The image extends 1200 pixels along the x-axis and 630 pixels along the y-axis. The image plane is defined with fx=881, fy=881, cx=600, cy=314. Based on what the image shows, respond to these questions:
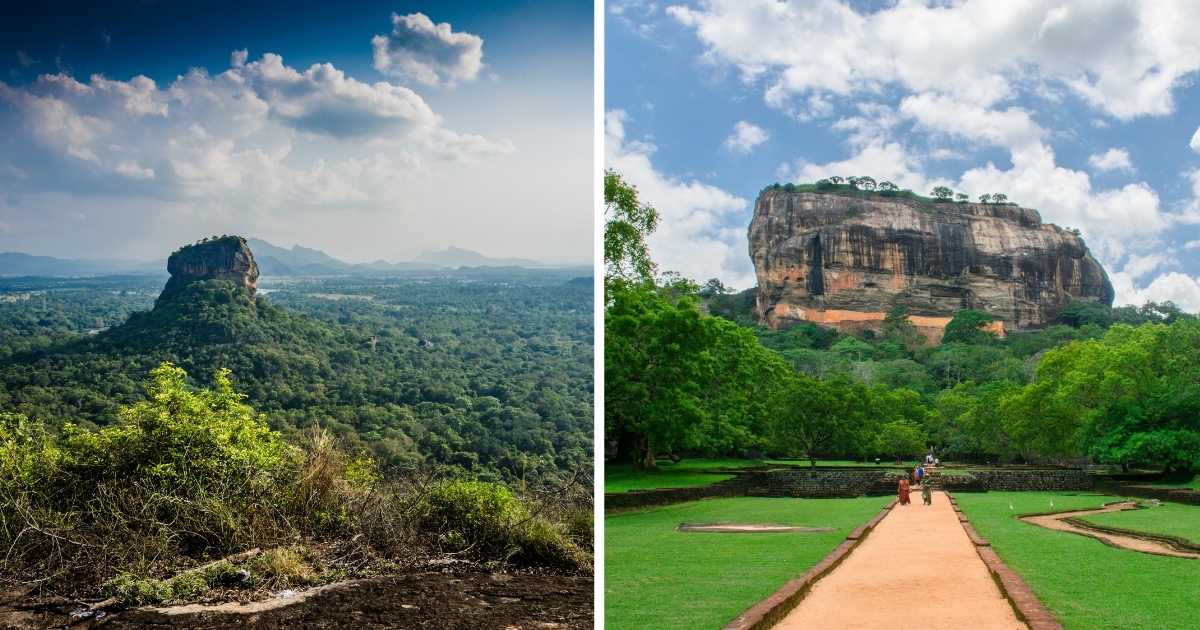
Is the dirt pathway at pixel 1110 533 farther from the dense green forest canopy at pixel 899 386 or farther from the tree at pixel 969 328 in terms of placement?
the tree at pixel 969 328

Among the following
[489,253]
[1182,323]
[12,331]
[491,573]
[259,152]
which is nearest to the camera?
[491,573]

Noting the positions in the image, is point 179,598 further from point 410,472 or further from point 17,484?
point 410,472

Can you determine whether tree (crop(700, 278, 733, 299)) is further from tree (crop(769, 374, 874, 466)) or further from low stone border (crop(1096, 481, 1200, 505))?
low stone border (crop(1096, 481, 1200, 505))

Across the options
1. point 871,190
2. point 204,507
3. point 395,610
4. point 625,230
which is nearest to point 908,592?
point 395,610

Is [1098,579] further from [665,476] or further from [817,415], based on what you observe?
[817,415]

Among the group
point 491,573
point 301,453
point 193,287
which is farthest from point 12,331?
point 491,573

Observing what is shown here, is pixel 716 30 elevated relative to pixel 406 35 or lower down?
elevated

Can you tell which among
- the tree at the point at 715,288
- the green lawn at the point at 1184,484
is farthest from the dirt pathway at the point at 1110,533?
the tree at the point at 715,288
